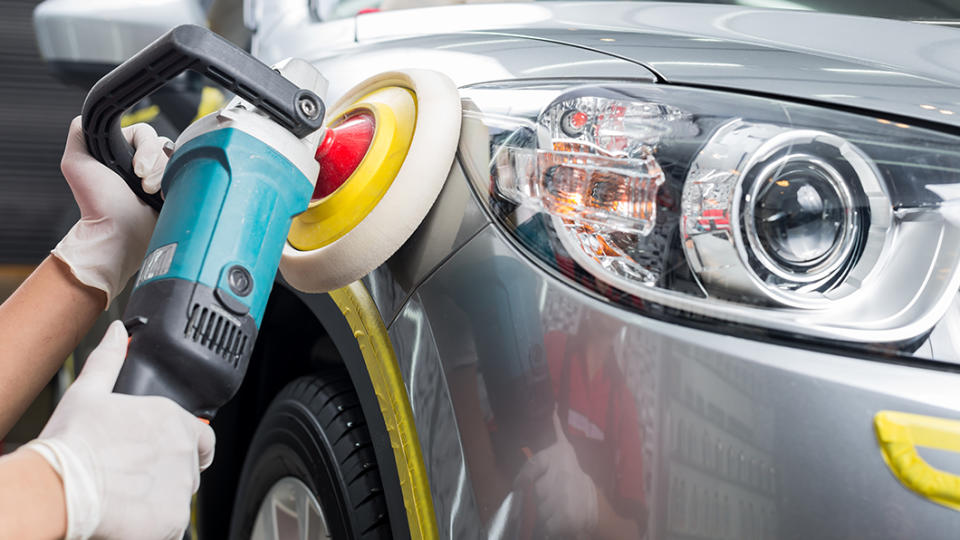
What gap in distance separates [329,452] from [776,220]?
72 centimetres

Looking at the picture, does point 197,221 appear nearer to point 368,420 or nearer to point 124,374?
point 124,374

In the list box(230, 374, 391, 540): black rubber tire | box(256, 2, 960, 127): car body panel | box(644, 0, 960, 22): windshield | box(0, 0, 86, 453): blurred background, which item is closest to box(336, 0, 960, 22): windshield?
box(644, 0, 960, 22): windshield

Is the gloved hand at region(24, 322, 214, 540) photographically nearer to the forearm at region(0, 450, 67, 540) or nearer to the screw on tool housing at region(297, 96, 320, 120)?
the forearm at region(0, 450, 67, 540)

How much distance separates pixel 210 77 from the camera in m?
0.96

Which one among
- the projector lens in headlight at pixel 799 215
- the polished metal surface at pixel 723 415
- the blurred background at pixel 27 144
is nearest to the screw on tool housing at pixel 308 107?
the polished metal surface at pixel 723 415

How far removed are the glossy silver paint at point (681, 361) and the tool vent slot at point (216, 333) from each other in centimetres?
23

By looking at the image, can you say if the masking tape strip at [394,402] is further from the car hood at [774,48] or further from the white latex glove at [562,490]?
the car hood at [774,48]

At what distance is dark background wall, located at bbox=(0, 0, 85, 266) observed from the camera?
6184mm

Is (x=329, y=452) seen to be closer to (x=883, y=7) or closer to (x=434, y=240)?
(x=434, y=240)

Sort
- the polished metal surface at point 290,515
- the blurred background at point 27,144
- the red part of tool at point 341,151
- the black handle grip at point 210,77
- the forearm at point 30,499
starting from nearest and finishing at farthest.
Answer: the forearm at point 30,499
the black handle grip at point 210,77
the red part of tool at point 341,151
the polished metal surface at point 290,515
the blurred background at point 27,144

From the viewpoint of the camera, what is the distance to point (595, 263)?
883 millimetres

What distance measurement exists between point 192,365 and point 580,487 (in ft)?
1.34

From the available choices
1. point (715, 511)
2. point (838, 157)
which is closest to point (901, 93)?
point (838, 157)

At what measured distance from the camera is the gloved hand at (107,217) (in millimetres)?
1164
